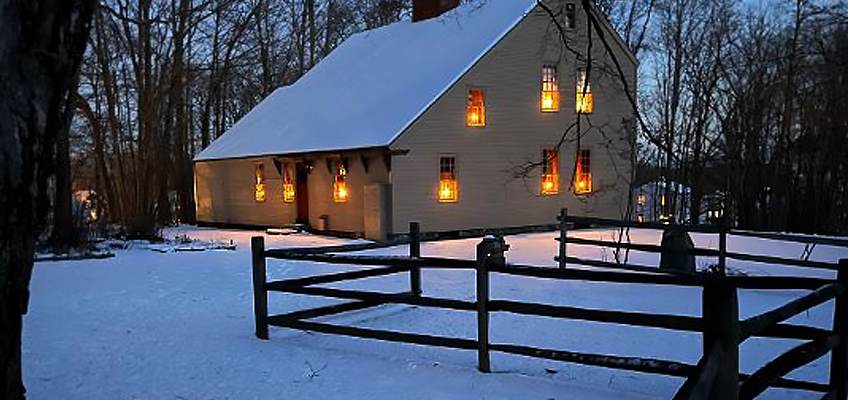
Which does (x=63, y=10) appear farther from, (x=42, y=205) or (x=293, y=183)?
(x=293, y=183)

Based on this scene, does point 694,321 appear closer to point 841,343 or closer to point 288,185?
point 841,343

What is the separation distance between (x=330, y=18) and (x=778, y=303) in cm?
3296

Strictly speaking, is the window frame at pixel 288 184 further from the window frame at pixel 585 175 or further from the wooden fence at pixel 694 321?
the wooden fence at pixel 694 321

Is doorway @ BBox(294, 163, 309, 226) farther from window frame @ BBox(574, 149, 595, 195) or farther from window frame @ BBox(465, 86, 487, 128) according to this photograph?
window frame @ BBox(574, 149, 595, 195)

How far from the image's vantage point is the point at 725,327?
3.17m

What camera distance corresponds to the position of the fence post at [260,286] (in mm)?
7145

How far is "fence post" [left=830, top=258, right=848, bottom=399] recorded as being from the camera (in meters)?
4.36

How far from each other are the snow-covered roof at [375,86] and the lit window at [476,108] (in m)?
0.98

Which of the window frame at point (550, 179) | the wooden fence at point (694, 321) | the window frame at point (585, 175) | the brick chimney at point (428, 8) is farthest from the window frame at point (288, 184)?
the wooden fence at point (694, 321)

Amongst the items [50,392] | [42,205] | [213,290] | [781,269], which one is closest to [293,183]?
[213,290]

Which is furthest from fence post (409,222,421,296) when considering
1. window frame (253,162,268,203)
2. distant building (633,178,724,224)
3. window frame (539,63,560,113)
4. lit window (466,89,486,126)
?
distant building (633,178,724,224)

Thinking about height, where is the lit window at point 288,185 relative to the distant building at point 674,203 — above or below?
above

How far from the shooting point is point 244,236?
22375 millimetres

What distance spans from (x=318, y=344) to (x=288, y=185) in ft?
57.5
